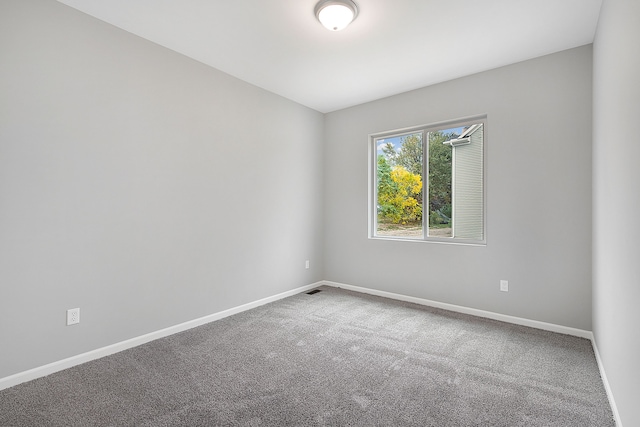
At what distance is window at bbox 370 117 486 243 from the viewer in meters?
3.50

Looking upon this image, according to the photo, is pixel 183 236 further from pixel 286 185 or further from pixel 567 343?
pixel 567 343

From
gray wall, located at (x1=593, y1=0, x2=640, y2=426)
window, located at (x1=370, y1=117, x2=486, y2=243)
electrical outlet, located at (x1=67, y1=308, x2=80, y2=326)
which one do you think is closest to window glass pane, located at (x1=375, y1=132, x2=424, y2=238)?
window, located at (x1=370, y1=117, x2=486, y2=243)

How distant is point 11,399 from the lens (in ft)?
6.17

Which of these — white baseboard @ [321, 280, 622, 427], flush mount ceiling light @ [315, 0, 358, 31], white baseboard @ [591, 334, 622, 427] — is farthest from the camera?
flush mount ceiling light @ [315, 0, 358, 31]

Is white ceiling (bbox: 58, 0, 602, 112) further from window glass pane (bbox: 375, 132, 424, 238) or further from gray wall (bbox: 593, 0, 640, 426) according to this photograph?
window glass pane (bbox: 375, 132, 424, 238)

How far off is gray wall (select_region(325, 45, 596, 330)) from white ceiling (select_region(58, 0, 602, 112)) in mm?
259

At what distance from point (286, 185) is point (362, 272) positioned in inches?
63.1

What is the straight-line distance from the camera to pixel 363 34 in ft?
8.68

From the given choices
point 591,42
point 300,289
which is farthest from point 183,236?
point 591,42

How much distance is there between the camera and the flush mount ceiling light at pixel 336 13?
2.21 meters

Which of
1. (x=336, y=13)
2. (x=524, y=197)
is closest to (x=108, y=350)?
(x=336, y=13)

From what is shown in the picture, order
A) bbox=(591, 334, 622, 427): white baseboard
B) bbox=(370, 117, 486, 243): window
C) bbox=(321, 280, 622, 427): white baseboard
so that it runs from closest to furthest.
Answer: bbox=(591, 334, 622, 427): white baseboard < bbox=(321, 280, 622, 427): white baseboard < bbox=(370, 117, 486, 243): window

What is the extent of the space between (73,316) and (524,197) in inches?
159

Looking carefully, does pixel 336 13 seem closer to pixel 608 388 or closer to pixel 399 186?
pixel 399 186
